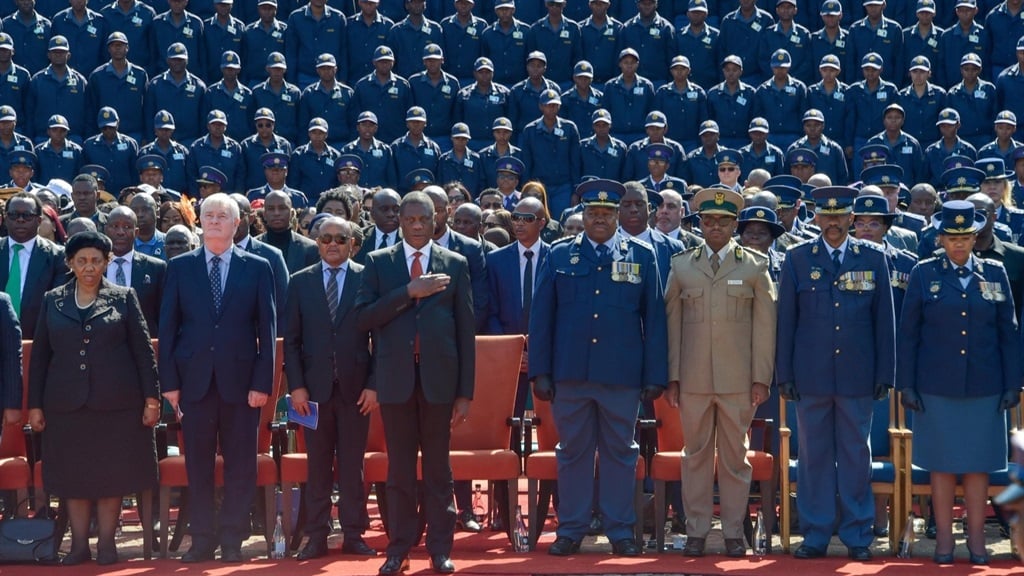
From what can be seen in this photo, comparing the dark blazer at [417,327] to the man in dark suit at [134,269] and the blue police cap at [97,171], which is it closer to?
the man in dark suit at [134,269]

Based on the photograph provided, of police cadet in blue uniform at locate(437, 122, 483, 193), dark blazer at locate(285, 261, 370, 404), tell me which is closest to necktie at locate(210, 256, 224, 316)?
dark blazer at locate(285, 261, 370, 404)

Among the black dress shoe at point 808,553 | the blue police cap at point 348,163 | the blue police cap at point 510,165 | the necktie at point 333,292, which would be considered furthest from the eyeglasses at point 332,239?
the blue police cap at point 348,163

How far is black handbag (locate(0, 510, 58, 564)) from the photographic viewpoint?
822cm

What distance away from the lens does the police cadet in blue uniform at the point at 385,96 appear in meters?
16.3

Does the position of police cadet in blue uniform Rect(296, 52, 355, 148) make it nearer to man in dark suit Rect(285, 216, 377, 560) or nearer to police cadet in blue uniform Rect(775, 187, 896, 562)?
man in dark suit Rect(285, 216, 377, 560)

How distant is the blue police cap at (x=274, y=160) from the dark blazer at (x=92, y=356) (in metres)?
5.73

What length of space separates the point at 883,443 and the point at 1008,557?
980 mm

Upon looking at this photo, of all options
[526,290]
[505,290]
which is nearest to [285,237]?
[505,290]

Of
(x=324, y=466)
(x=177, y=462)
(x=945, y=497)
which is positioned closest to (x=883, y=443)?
(x=945, y=497)

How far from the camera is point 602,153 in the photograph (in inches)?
601

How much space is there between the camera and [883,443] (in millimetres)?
8867

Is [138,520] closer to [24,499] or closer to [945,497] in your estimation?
[24,499]

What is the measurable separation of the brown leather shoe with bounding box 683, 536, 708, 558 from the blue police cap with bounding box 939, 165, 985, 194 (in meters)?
3.60

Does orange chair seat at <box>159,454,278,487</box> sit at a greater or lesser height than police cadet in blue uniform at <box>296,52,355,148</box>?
lesser
